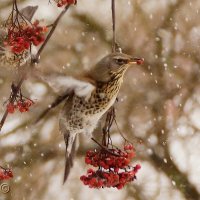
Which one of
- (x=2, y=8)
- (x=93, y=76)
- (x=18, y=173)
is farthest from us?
(x=18, y=173)

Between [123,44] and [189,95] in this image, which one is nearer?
[123,44]

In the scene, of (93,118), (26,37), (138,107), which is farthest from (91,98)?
(138,107)

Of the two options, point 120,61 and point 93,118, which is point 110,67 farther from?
point 93,118

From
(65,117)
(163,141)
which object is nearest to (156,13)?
(163,141)

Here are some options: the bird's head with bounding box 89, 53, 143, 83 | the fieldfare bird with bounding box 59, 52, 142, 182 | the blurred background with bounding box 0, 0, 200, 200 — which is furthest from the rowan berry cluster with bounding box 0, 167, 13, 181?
the blurred background with bounding box 0, 0, 200, 200

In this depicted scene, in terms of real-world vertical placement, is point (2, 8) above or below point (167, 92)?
above

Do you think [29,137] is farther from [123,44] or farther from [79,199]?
[123,44]
